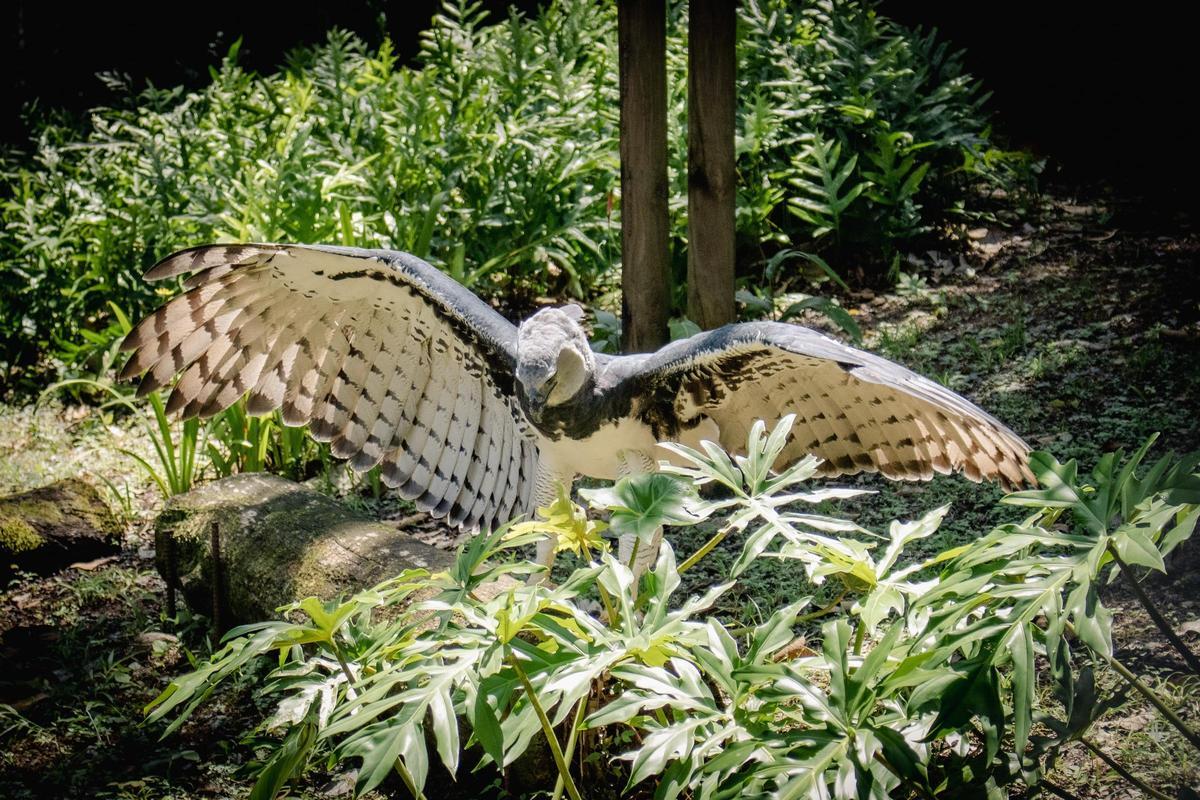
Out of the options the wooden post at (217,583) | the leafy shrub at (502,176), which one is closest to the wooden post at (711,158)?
the leafy shrub at (502,176)

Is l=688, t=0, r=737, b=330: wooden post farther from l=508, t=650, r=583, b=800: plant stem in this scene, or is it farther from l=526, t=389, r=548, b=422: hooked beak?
l=508, t=650, r=583, b=800: plant stem

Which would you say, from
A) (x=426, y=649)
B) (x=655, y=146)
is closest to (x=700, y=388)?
(x=426, y=649)

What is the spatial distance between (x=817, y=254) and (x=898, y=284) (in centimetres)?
42

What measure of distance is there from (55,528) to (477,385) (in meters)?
1.83

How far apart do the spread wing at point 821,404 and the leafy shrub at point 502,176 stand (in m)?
2.09

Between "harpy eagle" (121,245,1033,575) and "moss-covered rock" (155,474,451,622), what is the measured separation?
0.71ft

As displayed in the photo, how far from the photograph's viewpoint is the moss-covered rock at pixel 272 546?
127 inches

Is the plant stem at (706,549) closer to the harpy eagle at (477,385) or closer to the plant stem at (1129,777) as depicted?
the harpy eagle at (477,385)

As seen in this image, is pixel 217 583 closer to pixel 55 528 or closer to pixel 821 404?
pixel 55 528

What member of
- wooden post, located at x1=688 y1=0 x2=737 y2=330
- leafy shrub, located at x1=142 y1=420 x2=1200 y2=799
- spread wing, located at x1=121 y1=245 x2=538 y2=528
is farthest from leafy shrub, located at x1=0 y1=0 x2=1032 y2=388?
leafy shrub, located at x1=142 y1=420 x2=1200 y2=799

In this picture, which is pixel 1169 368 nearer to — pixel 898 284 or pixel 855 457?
pixel 898 284

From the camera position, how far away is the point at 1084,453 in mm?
3836

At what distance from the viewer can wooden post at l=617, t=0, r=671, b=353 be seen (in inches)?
158

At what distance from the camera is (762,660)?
190 centimetres
